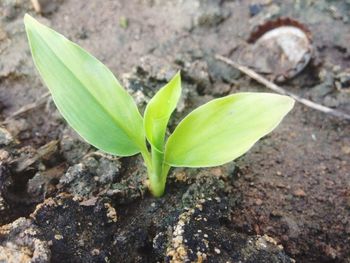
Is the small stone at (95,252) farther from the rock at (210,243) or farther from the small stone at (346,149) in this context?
the small stone at (346,149)

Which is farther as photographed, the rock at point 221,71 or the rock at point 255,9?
the rock at point 255,9

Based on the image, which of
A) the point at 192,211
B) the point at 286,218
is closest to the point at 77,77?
the point at 192,211

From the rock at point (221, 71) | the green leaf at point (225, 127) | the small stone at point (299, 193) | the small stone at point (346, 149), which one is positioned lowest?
the small stone at point (346, 149)

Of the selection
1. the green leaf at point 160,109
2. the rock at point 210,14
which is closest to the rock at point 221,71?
the rock at point 210,14

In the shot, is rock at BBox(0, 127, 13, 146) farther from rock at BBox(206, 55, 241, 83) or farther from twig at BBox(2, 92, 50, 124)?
rock at BBox(206, 55, 241, 83)

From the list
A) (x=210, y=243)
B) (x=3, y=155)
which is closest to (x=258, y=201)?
(x=210, y=243)

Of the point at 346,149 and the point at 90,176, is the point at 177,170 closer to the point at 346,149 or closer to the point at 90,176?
the point at 90,176

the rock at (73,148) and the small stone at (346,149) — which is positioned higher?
the rock at (73,148)

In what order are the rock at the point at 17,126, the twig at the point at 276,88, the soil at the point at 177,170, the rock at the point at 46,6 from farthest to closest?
1. the rock at the point at 46,6
2. the twig at the point at 276,88
3. the rock at the point at 17,126
4. the soil at the point at 177,170
